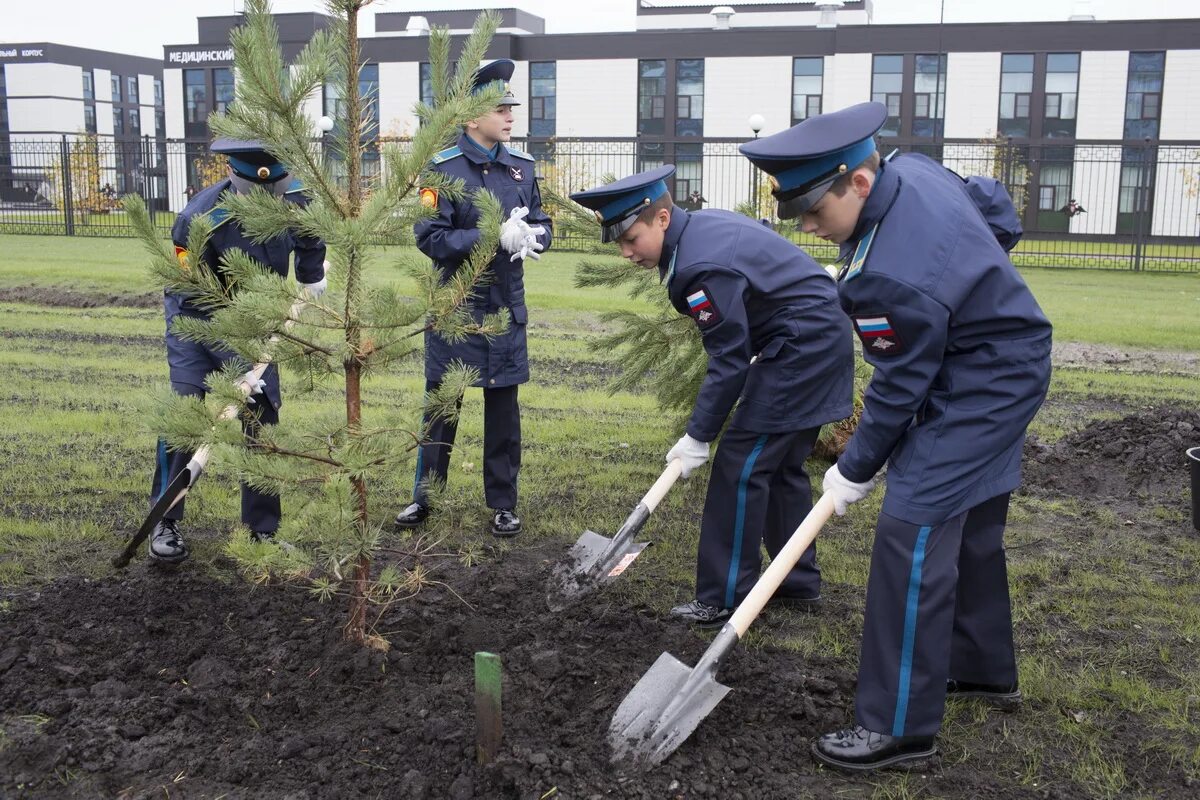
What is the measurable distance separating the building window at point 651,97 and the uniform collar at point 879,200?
4170 cm

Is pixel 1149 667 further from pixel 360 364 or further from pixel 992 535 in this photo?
pixel 360 364

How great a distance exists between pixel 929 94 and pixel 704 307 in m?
38.7

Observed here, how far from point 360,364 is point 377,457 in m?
0.34

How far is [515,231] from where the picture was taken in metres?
4.99

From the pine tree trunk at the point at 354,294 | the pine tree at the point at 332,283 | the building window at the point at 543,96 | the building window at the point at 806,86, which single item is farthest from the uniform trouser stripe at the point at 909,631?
the building window at the point at 543,96

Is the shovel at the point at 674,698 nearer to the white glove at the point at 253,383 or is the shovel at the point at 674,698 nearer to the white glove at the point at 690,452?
the white glove at the point at 690,452

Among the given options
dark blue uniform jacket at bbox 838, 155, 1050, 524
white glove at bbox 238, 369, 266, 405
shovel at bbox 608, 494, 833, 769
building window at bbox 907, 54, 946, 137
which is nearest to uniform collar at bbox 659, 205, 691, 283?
dark blue uniform jacket at bbox 838, 155, 1050, 524

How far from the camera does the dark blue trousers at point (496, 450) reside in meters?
5.46

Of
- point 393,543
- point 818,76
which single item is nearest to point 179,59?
point 818,76

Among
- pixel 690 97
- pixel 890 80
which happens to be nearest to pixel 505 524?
pixel 890 80

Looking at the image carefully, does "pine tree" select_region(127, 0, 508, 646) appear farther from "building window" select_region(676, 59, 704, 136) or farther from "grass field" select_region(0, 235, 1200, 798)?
"building window" select_region(676, 59, 704, 136)

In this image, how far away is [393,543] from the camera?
5145 millimetres

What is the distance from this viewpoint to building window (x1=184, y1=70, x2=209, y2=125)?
50.6 metres

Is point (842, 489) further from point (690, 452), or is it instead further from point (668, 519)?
point (668, 519)
